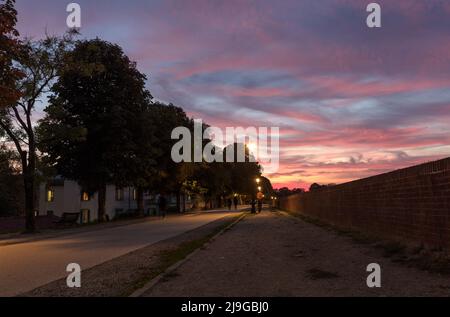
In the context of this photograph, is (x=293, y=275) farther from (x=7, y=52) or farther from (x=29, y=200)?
(x=29, y=200)

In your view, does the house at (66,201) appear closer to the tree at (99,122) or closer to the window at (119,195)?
the window at (119,195)

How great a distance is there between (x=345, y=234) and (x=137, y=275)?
36.5 feet

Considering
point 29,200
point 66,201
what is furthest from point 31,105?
point 66,201

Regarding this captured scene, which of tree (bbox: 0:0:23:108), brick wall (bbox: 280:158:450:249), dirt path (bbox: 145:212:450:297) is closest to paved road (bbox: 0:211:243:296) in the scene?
dirt path (bbox: 145:212:450:297)

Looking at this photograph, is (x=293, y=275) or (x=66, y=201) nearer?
(x=293, y=275)

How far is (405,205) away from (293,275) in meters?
5.08

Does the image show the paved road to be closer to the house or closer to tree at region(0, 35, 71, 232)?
tree at region(0, 35, 71, 232)

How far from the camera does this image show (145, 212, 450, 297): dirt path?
8.05 m

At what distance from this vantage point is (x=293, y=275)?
978 centimetres

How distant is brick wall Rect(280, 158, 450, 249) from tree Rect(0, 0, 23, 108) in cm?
1185

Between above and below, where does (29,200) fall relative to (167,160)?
below

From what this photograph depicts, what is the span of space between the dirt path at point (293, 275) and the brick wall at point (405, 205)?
1078 millimetres

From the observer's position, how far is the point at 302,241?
17.4 metres
